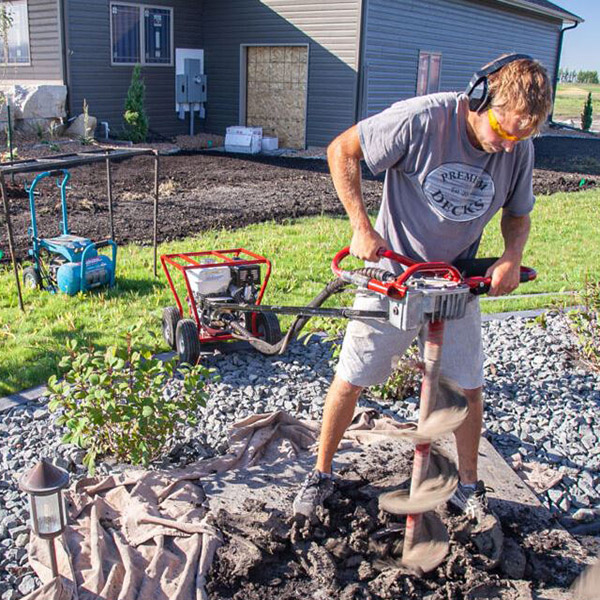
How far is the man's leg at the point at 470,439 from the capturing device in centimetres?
318

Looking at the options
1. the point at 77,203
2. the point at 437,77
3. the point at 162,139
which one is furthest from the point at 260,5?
the point at 77,203

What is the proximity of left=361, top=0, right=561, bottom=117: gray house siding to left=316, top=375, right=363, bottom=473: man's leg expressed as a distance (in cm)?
1437

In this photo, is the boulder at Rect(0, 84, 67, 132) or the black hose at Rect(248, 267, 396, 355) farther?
the boulder at Rect(0, 84, 67, 132)

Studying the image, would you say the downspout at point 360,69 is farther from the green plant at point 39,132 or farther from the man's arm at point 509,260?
the man's arm at point 509,260

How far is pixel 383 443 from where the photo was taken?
3.64 m

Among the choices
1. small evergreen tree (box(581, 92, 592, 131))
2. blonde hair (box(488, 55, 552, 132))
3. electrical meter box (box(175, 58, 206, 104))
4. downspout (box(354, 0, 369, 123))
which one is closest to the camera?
blonde hair (box(488, 55, 552, 132))

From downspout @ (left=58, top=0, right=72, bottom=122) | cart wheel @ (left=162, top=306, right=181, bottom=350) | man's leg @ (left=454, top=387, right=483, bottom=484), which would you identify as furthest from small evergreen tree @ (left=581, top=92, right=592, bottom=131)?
man's leg @ (left=454, top=387, right=483, bottom=484)

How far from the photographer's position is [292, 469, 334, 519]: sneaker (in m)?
2.97

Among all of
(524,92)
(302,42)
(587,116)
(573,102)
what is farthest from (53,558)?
(573,102)

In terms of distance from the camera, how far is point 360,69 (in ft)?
53.5

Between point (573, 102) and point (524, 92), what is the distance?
147 feet

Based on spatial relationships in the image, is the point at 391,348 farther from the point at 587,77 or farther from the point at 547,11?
the point at 587,77

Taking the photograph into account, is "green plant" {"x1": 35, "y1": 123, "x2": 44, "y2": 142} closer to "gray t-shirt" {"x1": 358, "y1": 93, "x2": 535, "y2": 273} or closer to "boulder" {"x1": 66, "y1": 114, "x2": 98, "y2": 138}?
"boulder" {"x1": 66, "y1": 114, "x2": 98, "y2": 138}

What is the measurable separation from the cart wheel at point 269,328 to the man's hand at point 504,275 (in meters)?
2.16
